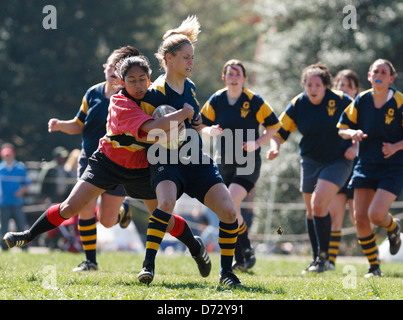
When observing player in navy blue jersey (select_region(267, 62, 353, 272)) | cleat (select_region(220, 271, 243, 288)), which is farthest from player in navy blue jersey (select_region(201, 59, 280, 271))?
cleat (select_region(220, 271, 243, 288))

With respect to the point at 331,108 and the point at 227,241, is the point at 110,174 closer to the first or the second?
the point at 227,241

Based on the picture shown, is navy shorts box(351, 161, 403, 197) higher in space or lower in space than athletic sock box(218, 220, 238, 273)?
higher

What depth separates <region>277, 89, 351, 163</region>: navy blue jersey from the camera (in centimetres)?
792

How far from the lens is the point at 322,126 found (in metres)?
7.93

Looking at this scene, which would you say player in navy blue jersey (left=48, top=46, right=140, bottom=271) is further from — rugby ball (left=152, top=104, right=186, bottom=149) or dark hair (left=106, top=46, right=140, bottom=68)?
rugby ball (left=152, top=104, right=186, bottom=149)

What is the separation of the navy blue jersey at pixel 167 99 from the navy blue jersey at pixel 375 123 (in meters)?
2.38

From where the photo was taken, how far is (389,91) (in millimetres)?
7305

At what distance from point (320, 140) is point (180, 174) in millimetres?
2973

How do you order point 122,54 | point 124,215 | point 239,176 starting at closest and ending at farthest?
point 122,54, point 239,176, point 124,215

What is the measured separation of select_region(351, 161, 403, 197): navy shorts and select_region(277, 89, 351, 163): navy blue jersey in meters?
0.53

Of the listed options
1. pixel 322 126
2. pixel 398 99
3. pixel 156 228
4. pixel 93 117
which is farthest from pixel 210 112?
pixel 156 228

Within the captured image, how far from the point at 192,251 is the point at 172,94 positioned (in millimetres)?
1469

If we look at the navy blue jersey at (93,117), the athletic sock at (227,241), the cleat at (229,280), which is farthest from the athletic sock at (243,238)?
the cleat at (229,280)

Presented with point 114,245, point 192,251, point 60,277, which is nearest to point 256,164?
point 192,251
